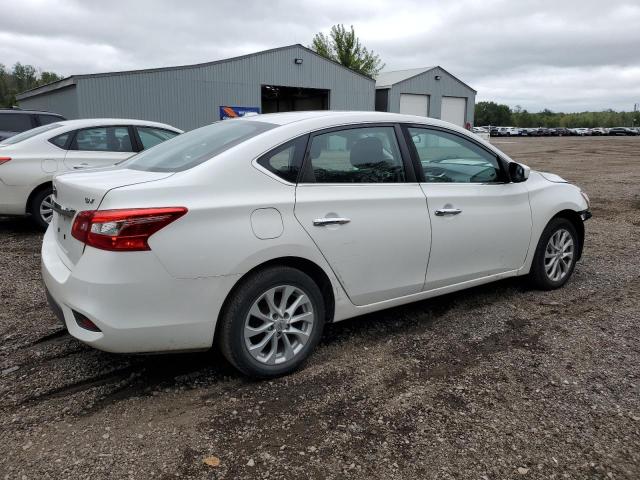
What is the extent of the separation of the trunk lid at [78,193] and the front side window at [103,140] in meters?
4.15

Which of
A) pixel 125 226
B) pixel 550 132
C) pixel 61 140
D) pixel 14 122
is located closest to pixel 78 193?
pixel 125 226

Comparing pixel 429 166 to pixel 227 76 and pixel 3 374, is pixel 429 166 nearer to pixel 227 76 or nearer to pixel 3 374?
pixel 3 374

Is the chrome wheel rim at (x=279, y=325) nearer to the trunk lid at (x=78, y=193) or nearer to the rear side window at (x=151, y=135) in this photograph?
the trunk lid at (x=78, y=193)

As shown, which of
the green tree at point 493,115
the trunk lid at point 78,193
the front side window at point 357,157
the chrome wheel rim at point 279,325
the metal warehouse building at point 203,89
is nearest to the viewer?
the trunk lid at point 78,193

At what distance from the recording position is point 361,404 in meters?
3.04

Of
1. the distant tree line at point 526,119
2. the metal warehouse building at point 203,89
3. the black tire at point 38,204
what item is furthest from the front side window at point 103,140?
the distant tree line at point 526,119

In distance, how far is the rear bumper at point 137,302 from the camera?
271 cm

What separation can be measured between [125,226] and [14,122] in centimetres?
890

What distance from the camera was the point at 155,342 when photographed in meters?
2.85

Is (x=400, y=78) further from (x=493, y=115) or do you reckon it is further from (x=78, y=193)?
(x=493, y=115)

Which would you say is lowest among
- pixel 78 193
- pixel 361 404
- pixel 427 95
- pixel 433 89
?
pixel 361 404

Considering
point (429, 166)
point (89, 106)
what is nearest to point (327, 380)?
point (429, 166)

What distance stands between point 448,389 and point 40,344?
2796 millimetres

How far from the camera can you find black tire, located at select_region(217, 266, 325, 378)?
9.89ft
